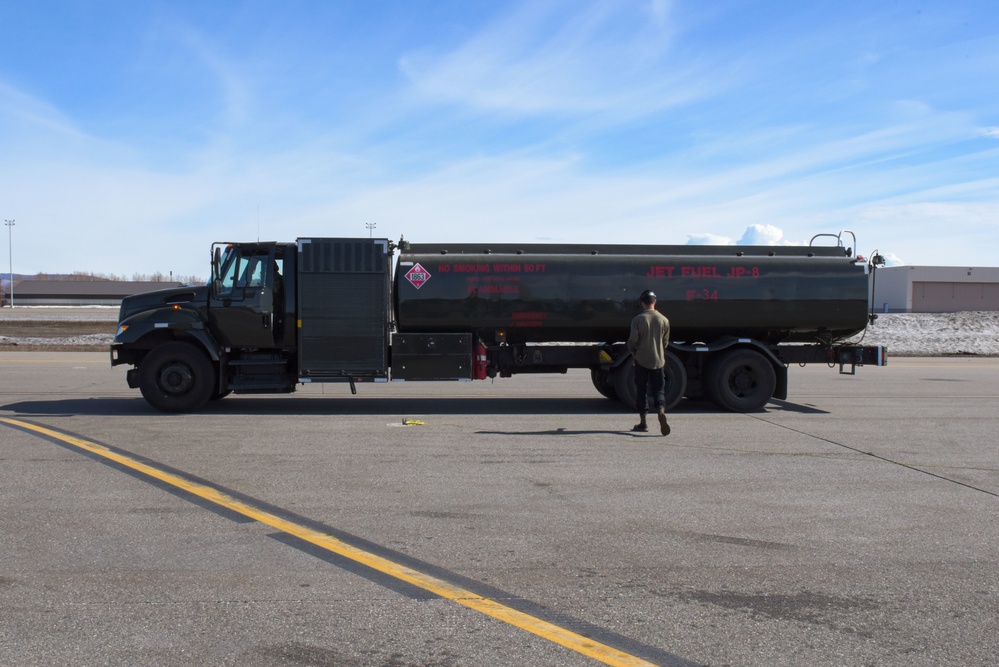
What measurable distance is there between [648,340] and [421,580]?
6.19 metres

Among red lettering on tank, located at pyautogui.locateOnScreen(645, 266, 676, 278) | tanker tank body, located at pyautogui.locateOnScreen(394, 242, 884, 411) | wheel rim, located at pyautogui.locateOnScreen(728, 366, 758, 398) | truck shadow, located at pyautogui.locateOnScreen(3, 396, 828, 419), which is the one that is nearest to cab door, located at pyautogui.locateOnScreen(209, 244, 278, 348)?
truck shadow, located at pyautogui.locateOnScreen(3, 396, 828, 419)

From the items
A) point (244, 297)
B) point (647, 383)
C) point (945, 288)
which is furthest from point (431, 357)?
point (945, 288)

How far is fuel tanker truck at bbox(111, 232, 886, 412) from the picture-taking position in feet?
40.9

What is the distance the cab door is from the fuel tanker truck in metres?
0.02

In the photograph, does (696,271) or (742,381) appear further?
(742,381)

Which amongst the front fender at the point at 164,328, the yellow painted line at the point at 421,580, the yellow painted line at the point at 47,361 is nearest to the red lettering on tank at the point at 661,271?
the front fender at the point at 164,328

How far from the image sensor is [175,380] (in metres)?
12.2

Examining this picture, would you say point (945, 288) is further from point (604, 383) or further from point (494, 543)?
point (494, 543)

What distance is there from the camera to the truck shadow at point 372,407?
1233 cm

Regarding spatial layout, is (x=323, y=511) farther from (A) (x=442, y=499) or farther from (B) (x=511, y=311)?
(B) (x=511, y=311)

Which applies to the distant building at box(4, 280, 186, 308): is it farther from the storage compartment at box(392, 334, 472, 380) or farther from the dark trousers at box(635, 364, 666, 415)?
the dark trousers at box(635, 364, 666, 415)

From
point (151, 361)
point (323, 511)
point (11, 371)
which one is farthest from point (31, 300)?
point (323, 511)

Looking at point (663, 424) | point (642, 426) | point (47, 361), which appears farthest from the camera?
point (47, 361)

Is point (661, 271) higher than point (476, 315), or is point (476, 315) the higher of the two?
point (661, 271)
